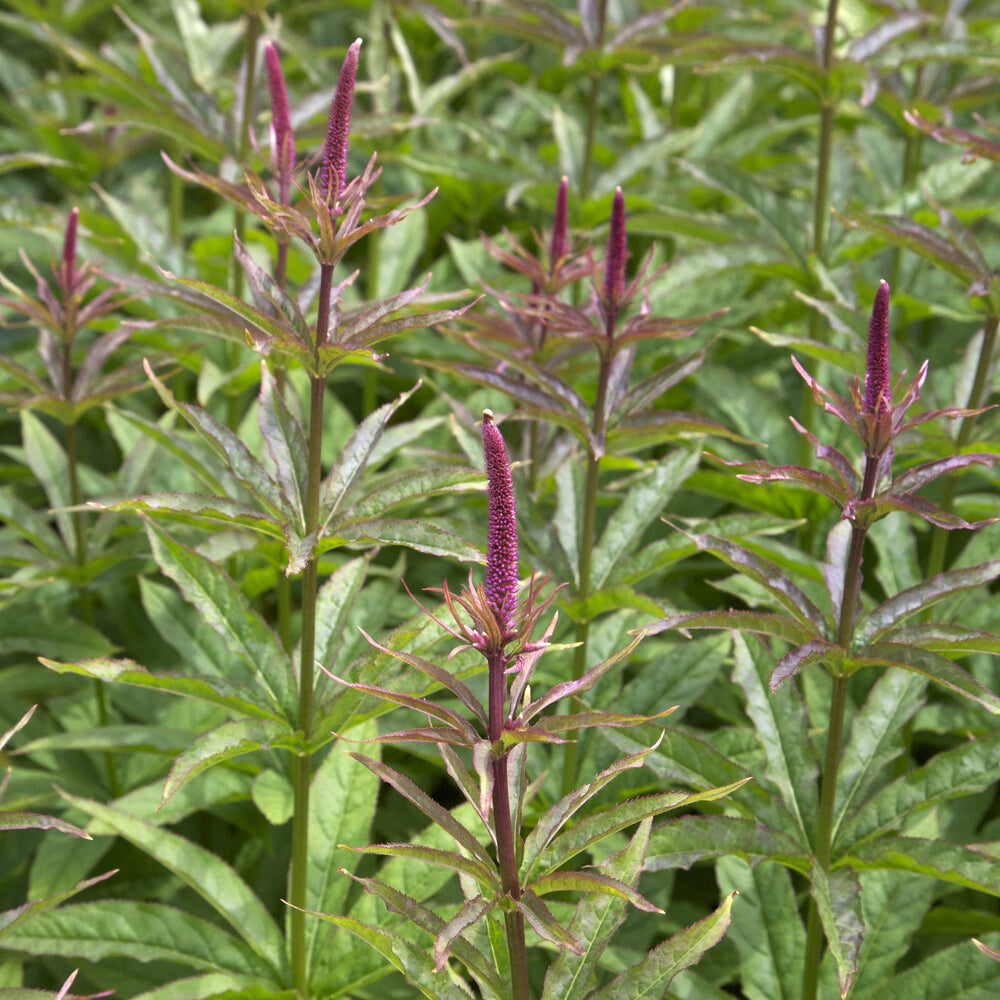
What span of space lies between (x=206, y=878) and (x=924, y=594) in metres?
1.48

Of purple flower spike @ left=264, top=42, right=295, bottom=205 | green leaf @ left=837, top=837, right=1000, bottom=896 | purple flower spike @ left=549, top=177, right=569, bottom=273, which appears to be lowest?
green leaf @ left=837, top=837, right=1000, bottom=896

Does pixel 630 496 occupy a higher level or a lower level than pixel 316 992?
higher

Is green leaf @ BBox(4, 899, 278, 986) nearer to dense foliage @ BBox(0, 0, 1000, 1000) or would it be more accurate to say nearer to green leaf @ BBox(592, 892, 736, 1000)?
dense foliage @ BBox(0, 0, 1000, 1000)

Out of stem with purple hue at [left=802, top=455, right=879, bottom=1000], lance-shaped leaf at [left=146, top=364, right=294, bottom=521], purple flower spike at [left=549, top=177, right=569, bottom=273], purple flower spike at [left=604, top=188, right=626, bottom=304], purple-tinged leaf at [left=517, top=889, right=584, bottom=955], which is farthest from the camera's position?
purple flower spike at [left=549, top=177, right=569, bottom=273]

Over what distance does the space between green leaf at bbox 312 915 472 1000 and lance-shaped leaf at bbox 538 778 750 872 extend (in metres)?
0.23

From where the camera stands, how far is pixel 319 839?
238cm

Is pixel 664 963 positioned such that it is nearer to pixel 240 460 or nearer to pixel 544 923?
pixel 544 923

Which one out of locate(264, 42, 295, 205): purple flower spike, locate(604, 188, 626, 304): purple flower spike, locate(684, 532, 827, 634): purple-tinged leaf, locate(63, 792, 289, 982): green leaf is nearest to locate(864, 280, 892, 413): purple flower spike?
locate(684, 532, 827, 634): purple-tinged leaf

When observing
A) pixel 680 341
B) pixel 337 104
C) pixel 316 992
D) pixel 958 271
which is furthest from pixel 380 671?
pixel 680 341

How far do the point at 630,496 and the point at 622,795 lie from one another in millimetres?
671

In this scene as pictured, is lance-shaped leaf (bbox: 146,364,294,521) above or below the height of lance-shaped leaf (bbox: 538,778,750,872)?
above

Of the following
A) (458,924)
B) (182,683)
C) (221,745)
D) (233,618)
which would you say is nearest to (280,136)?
(233,618)

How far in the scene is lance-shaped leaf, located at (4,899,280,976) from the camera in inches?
86.1

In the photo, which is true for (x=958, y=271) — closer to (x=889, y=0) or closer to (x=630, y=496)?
(x=630, y=496)
